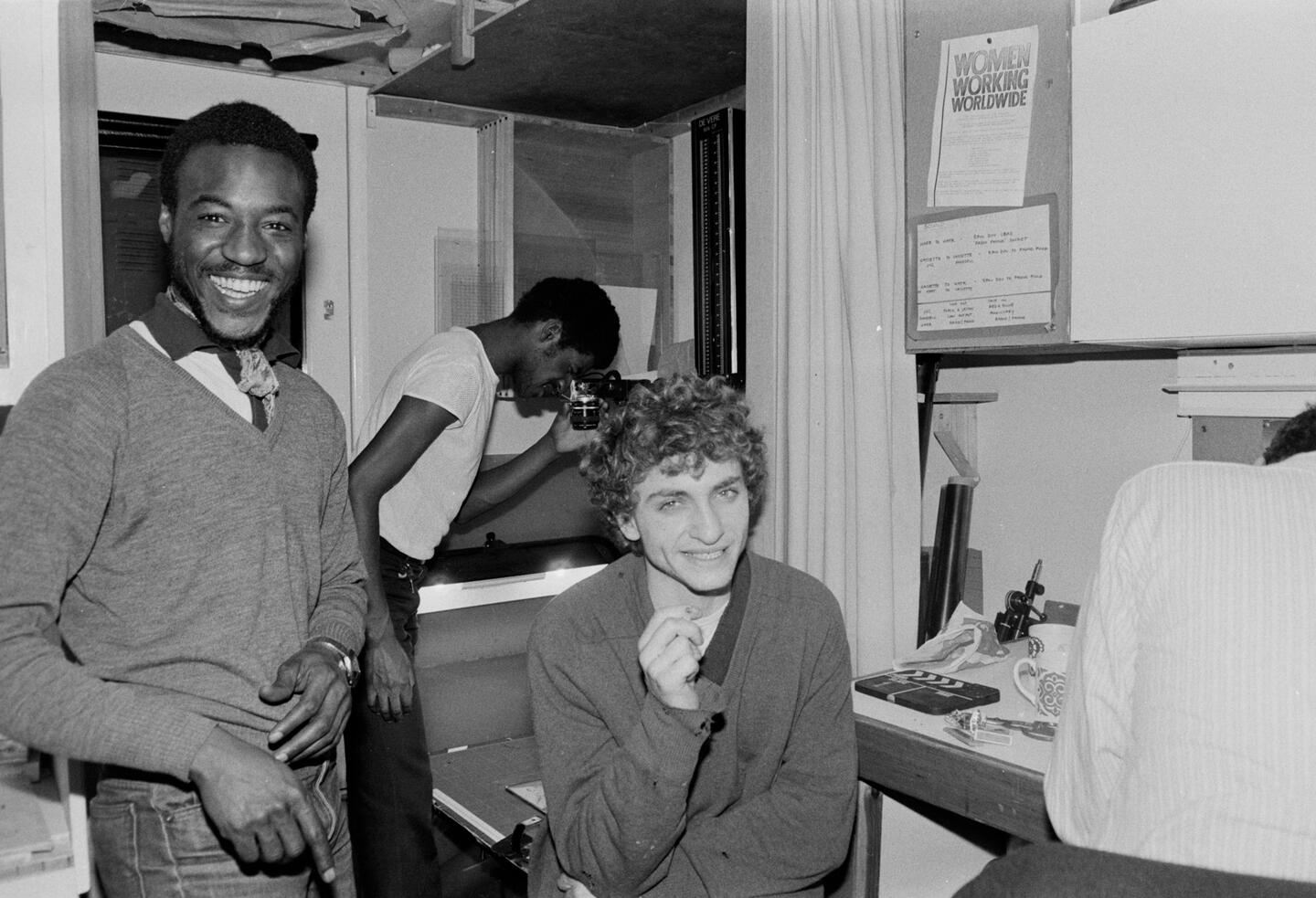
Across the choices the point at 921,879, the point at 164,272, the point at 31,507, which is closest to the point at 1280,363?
the point at 921,879

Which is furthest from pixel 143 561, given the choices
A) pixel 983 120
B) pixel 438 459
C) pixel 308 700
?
pixel 983 120

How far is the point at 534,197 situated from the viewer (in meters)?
2.71

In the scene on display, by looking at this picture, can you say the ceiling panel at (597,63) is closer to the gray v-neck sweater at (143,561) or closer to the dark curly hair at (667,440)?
the dark curly hair at (667,440)

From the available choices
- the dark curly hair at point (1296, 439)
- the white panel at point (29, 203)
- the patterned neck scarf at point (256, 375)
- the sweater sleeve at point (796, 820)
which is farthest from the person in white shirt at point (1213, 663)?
the white panel at point (29, 203)

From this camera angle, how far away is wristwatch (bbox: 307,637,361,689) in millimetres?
1263

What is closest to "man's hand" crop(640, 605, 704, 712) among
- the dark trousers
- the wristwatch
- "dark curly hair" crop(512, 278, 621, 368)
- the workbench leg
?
the wristwatch

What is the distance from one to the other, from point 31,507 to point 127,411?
15 centimetres

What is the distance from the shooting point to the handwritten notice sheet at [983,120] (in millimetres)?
1843

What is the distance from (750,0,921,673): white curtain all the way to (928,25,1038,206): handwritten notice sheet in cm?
8

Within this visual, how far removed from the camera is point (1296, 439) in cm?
120

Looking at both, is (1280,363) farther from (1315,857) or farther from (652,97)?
(652,97)

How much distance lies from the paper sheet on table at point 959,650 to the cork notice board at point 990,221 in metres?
0.55

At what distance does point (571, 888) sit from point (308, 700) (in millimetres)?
456

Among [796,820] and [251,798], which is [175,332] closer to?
[251,798]
